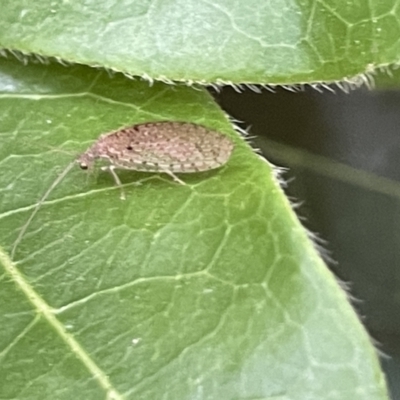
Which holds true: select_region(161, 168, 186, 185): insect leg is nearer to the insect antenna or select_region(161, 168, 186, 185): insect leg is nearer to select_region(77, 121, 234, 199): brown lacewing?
select_region(77, 121, 234, 199): brown lacewing

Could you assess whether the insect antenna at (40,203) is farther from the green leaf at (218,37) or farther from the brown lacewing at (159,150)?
the green leaf at (218,37)

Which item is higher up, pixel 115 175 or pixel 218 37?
pixel 218 37

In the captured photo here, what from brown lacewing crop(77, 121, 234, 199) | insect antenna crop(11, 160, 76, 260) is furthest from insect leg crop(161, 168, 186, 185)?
insect antenna crop(11, 160, 76, 260)

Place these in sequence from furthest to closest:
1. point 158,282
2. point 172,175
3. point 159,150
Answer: point 159,150 < point 172,175 < point 158,282

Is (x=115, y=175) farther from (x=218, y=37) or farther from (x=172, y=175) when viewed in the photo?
(x=218, y=37)

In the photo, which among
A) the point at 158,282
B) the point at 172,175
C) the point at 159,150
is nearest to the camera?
the point at 158,282

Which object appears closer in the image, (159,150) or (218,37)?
(218,37)

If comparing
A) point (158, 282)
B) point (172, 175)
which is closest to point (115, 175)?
point (172, 175)

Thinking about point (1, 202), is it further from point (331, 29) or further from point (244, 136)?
point (331, 29)

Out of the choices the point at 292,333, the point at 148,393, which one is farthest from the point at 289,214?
the point at 148,393
